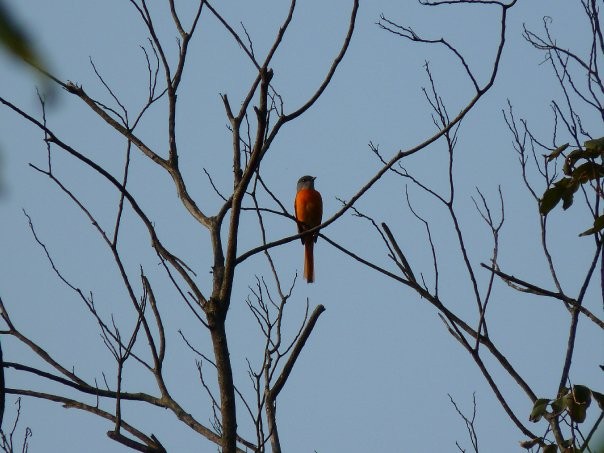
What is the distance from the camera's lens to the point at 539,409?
76.8 inches

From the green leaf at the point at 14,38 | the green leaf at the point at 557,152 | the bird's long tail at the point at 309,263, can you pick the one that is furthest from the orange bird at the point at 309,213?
the green leaf at the point at 14,38

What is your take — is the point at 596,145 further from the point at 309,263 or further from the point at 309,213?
the point at 309,213

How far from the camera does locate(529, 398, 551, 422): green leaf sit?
6.31 ft

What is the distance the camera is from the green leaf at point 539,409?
1924 mm

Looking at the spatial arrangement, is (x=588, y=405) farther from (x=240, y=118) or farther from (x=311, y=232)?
(x=240, y=118)

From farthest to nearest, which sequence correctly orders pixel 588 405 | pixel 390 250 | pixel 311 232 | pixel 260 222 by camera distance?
1. pixel 260 222
2. pixel 390 250
3. pixel 311 232
4. pixel 588 405

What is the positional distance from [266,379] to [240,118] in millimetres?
946

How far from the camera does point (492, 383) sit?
7.02 feet

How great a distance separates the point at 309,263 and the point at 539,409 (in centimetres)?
645

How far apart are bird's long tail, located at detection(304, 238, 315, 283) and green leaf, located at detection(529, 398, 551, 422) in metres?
6.40

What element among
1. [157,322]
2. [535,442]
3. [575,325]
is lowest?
[535,442]

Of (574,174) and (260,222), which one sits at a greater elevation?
(260,222)

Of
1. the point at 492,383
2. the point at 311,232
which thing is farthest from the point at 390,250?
the point at 492,383

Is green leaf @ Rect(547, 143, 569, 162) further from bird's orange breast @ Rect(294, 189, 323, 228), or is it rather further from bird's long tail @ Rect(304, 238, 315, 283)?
bird's orange breast @ Rect(294, 189, 323, 228)
